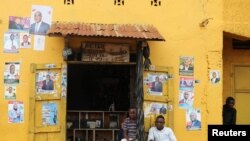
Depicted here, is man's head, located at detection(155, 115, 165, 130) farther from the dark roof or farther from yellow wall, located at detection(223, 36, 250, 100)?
yellow wall, located at detection(223, 36, 250, 100)

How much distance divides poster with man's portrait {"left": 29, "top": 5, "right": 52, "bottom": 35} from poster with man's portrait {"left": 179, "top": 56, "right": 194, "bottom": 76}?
2670mm

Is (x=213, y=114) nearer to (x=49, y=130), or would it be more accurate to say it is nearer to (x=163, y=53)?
(x=163, y=53)

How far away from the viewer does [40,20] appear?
10125 millimetres

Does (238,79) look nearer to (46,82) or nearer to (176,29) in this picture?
(176,29)

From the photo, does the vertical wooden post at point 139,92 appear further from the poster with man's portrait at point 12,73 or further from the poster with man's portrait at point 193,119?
the poster with man's portrait at point 12,73

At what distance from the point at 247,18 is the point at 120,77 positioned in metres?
3.07

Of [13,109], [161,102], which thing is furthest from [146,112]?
[13,109]

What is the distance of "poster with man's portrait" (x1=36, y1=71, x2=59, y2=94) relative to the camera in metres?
9.95

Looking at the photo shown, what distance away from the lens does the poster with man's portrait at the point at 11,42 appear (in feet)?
32.8

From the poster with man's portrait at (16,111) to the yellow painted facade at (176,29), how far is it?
122 mm

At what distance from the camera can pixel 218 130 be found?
712 cm

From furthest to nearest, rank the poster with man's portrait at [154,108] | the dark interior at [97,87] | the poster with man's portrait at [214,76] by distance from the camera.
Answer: the dark interior at [97,87] → the poster with man's portrait at [214,76] → the poster with man's portrait at [154,108]

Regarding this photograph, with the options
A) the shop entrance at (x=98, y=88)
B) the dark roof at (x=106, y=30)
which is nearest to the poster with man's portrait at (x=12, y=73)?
the dark roof at (x=106, y=30)

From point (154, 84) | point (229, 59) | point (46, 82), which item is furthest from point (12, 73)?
point (229, 59)
